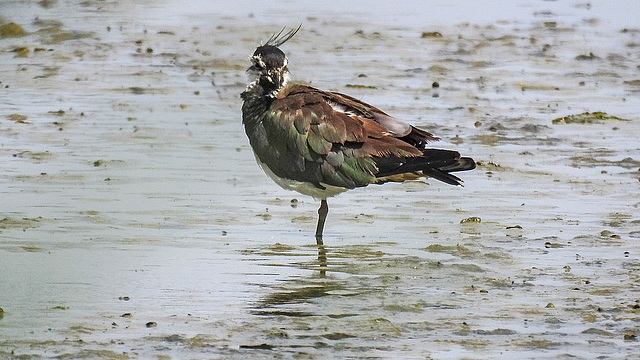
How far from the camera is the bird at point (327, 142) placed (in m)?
6.63

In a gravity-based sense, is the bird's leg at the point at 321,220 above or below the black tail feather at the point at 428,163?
below

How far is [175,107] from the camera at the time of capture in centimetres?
1070

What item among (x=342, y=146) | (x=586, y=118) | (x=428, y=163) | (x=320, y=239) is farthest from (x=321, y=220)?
(x=586, y=118)

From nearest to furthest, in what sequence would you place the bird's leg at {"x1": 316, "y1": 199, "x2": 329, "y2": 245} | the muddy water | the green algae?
the muddy water
the bird's leg at {"x1": 316, "y1": 199, "x2": 329, "y2": 245}
the green algae

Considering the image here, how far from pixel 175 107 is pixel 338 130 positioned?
4310 millimetres

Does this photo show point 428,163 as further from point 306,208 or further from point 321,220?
point 306,208

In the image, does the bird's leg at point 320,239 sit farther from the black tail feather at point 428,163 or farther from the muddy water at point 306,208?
the black tail feather at point 428,163

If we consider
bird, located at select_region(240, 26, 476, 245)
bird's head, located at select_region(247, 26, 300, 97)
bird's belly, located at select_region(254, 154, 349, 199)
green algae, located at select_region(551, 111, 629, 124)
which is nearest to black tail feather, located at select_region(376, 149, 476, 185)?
bird, located at select_region(240, 26, 476, 245)

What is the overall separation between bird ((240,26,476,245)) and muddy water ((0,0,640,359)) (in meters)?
0.37

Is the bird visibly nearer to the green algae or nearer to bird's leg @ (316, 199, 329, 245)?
bird's leg @ (316, 199, 329, 245)

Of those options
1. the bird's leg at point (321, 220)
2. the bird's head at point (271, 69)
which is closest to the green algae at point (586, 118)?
the bird's leg at point (321, 220)

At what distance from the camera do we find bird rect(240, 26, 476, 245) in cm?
663

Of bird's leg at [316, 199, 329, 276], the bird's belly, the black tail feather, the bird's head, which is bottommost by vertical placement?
bird's leg at [316, 199, 329, 276]

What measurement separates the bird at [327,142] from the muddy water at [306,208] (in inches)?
14.7
